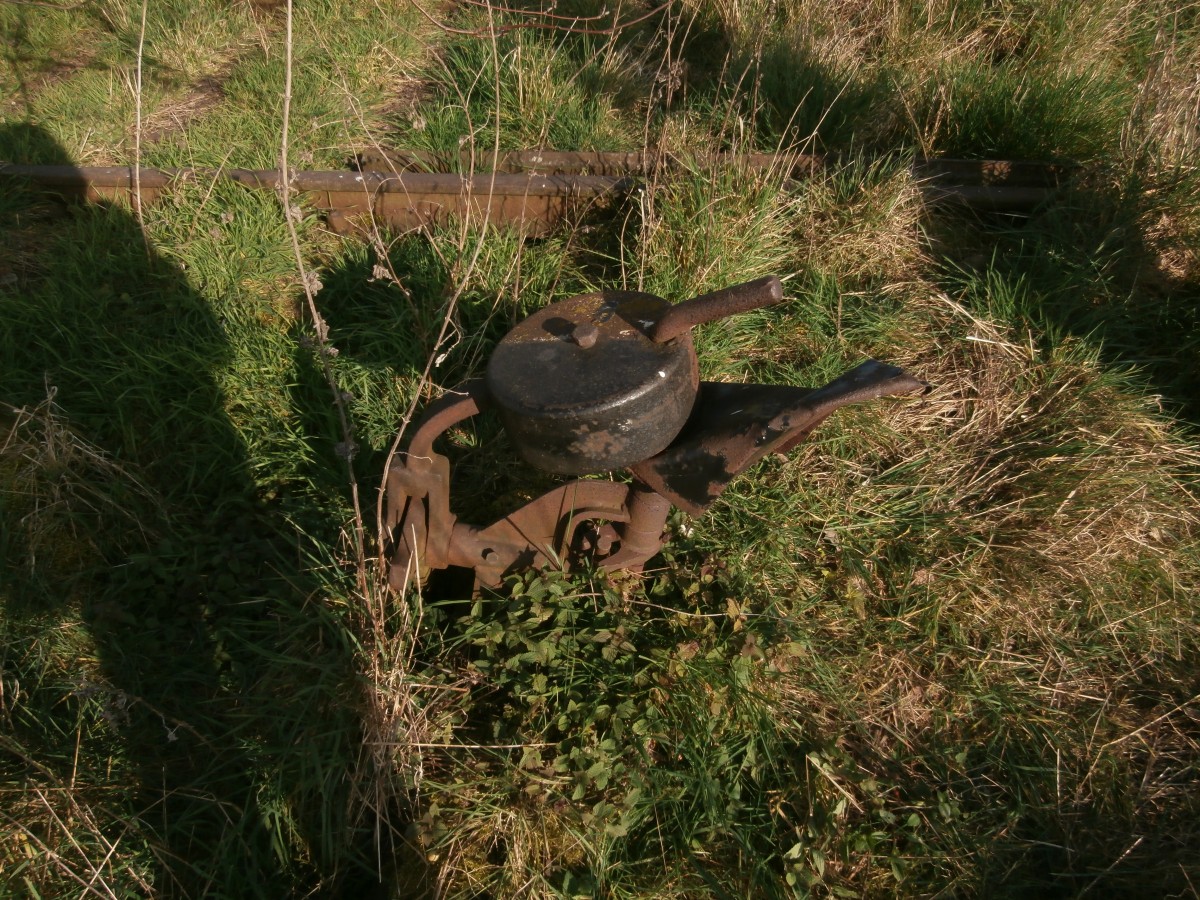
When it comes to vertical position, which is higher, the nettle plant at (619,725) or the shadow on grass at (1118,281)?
the shadow on grass at (1118,281)

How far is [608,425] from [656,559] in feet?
3.25

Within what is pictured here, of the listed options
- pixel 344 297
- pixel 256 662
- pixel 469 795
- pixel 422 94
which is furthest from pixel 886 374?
pixel 422 94

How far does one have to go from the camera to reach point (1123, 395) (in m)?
3.17

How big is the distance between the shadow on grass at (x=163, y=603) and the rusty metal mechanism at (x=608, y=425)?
0.50 meters

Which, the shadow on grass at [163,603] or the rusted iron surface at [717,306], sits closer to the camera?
the rusted iron surface at [717,306]

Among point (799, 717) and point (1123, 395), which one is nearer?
point (799, 717)

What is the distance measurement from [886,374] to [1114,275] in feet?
7.53

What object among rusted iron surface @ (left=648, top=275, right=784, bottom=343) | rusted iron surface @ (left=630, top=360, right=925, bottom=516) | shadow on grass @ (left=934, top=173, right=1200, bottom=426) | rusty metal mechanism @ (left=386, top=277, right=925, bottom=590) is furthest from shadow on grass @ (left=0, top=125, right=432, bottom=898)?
shadow on grass @ (left=934, top=173, right=1200, bottom=426)

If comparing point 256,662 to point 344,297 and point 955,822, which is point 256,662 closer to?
point 344,297

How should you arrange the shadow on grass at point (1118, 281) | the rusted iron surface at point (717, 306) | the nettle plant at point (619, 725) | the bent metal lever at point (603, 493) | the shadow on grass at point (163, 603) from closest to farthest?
the rusted iron surface at point (717, 306)
the bent metal lever at point (603, 493)
the nettle plant at point (619, 725)
the shadow on grass at point (163, 603)
the shadow on grass at point (1118, 281)

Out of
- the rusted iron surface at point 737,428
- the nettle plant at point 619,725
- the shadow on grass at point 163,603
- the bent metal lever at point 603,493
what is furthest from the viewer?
the shadow on grass at point 163,603

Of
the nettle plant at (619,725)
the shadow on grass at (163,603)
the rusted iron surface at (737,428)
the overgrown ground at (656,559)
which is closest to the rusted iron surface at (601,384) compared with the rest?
the rusted iron surface at (737,428)

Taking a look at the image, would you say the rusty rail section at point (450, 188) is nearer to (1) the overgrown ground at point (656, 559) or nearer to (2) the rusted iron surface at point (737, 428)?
(1) the overgrown ground at point (656, 559)

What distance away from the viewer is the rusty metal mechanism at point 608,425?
1866 millimetres
